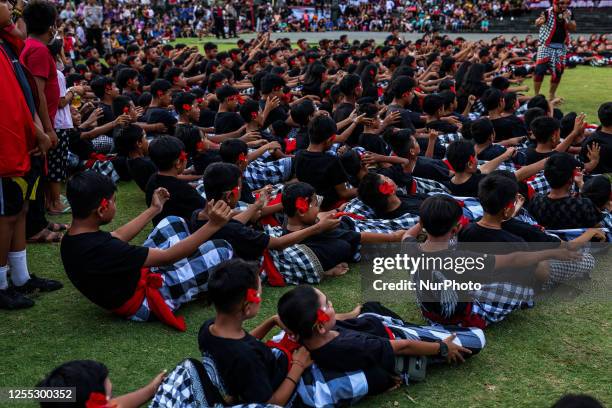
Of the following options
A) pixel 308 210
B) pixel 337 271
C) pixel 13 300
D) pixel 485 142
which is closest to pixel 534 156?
pixel 485 142

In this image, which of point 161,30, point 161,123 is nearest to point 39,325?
point 161,123

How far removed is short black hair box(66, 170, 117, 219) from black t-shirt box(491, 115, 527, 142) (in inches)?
192

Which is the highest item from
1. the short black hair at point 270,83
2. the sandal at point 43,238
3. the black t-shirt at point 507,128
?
the short black hair at point 270,83

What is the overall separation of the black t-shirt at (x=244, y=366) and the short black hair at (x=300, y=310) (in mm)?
181

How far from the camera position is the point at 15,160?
430 centimetres

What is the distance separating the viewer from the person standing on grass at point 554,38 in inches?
417

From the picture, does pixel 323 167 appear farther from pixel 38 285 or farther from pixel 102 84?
pixel 102 84

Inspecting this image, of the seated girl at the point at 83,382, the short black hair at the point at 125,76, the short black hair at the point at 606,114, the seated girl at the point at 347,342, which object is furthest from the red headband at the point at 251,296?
the short black hair at the point at 125,76

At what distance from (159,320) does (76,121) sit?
134 inches

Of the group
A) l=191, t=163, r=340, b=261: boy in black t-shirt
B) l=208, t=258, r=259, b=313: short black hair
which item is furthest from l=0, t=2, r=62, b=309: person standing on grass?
l=208, t=258, r=259, b=313: short black hair

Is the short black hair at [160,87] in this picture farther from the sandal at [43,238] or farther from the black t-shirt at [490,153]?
the black t-shirt at [490,153]

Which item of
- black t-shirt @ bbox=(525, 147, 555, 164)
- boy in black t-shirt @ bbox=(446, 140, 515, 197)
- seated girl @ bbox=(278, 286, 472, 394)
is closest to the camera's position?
seated girl @ bbox=(278, 286, 472, 394)

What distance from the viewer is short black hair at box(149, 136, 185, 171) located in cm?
496
